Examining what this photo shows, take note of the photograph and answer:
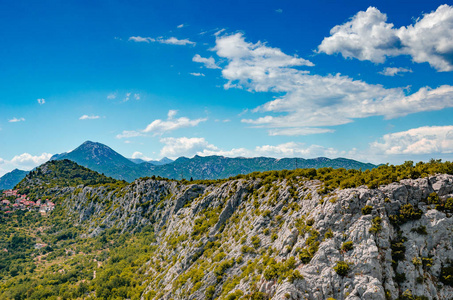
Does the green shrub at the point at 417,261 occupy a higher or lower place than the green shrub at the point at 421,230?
lower

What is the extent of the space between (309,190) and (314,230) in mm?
10531

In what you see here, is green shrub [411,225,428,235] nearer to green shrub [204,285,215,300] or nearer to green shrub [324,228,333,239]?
green shrub [324,228,333,239]

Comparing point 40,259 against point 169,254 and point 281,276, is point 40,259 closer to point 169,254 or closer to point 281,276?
point 169,254

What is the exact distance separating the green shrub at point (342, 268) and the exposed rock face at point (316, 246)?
0.18 metres

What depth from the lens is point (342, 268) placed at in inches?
1161

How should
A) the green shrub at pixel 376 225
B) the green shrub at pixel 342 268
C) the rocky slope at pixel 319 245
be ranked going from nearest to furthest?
the rocky slope at pixel 319 245, the green shrub at pixel 342 268, the green shrub at pixel 376 225

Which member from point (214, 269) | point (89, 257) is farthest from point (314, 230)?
point (89, 257)

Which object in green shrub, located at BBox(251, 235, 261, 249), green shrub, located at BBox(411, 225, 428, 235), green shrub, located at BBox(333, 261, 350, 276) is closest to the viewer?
green shrub, located at BBox(333, 261, 350, 276)

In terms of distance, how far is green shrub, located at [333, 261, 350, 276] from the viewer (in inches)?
1160

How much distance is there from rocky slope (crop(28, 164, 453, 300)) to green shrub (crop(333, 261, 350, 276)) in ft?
0.37

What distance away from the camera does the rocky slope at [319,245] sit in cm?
2862

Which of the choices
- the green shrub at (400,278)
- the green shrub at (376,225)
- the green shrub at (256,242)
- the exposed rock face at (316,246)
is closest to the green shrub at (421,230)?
the exposed rock face at (316,246)

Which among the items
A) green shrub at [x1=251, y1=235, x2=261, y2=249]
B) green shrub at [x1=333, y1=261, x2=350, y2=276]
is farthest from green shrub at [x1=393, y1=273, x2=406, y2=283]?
green shrub at [x1=251, y1=235, x2=261, y2=249]

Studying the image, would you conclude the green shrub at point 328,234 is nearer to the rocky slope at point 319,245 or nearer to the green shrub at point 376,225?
the rocky slope at point 319,245
